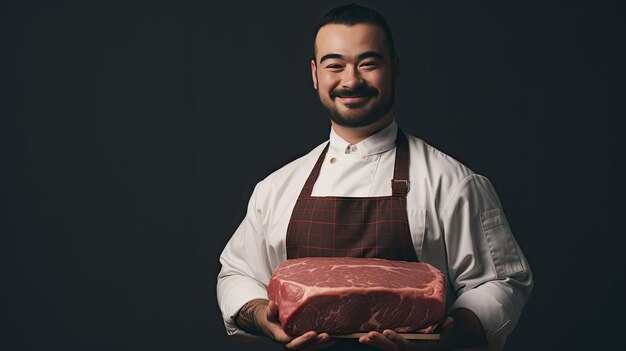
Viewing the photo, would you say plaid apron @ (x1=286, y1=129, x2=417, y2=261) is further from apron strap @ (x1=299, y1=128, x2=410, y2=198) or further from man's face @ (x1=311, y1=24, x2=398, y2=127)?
man's face @ (x1=311, y1=24, x2=398, y2=127)

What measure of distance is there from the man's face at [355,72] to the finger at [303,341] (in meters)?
0.84

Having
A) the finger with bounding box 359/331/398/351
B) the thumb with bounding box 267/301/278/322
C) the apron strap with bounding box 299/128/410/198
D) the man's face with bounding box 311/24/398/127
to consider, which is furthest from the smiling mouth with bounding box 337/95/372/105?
the finger with bounding box 359/331/398/351

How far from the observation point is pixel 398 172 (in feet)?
10.3

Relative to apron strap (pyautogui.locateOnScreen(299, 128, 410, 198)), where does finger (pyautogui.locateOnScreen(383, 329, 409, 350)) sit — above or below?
below

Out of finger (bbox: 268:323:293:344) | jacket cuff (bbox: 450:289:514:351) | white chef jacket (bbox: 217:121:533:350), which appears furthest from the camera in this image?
white chef jacket (bbox: 217:121:533:350)

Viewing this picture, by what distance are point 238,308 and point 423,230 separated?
65cm

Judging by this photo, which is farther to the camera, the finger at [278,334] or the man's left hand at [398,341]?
the finger at [278,334]

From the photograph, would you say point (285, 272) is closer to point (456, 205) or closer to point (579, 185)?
point (456, 205)

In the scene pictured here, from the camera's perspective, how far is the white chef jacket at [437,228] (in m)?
3.01

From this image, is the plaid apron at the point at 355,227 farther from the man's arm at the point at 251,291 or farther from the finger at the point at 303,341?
the finger at the point at 303,341

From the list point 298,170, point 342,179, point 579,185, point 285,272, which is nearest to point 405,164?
point 342,179

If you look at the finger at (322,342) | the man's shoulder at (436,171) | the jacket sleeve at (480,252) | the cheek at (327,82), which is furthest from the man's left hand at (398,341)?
the cheek at (327,82)

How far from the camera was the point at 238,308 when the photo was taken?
3.07 meters

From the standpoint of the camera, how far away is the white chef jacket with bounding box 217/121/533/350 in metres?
3.01
